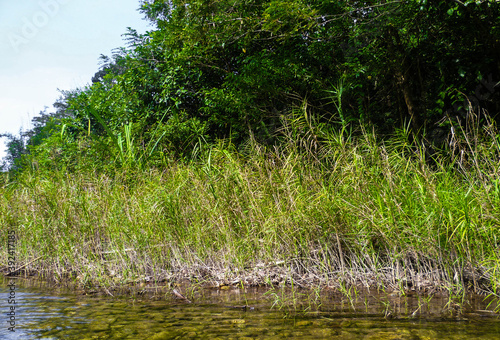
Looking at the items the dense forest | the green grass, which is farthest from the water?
the dense forest

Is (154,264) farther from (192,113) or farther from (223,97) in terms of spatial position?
(192,113)

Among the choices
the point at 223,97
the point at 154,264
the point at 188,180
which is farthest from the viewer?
the point at 223,97

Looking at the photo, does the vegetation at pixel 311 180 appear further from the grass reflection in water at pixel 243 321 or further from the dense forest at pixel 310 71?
the grass reflection in water at pixel 243 321

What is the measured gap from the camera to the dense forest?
5.24 metres

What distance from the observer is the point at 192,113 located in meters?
8.23

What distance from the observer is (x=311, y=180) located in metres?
3.36

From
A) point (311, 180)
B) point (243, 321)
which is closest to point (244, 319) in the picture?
point (243, 321)

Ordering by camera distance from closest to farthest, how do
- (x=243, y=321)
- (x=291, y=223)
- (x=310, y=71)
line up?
(x=243, y=321)
(x=291, y=223)
(x=310, y=71)

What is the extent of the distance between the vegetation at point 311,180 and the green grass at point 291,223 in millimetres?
19

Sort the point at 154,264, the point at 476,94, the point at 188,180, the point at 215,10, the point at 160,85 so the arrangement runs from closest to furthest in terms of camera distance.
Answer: the point at 154,264, the point at 188,180, the point at 476,94, the point at 215,10, the point at 160,85

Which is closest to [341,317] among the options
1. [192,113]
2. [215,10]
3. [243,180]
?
[243,180]

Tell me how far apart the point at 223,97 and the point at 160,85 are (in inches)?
73.7

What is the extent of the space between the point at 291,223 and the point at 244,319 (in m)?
1.04

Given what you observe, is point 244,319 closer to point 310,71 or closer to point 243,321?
point 243,321
